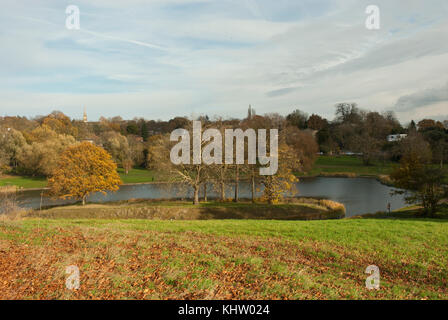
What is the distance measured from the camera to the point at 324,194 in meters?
44.3

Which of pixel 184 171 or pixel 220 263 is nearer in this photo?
pixel 220 263

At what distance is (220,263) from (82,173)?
106 ft

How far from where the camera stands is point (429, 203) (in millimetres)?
27031

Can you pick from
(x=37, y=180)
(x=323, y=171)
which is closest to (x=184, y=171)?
(x=37, y=180)

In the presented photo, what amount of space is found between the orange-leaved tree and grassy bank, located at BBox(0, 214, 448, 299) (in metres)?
24.7

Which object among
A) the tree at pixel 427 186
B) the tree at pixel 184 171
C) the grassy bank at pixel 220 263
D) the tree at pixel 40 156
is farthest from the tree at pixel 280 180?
the tree at pixel 40 156

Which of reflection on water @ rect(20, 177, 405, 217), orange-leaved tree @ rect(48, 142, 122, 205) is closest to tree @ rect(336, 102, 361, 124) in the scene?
reflection on water @ rect(20, 177, 405, 217)

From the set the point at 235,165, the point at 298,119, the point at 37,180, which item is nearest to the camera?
the point at 235,165

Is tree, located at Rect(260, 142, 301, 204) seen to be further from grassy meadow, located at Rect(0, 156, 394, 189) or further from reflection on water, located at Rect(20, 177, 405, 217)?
grassy meadow, located at Rect(0, 156, 394, 189)

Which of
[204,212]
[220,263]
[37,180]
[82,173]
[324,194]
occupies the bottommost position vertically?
[324,194]

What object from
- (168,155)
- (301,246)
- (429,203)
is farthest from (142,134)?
(301,246)

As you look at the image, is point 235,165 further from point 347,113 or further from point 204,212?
point 347,113
